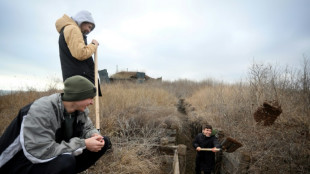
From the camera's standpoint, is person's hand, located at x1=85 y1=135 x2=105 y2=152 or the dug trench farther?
the dug trench

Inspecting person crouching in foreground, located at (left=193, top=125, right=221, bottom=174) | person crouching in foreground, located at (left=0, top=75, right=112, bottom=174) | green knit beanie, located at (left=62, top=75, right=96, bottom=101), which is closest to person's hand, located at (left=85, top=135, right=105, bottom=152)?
person crouching in foreground, located at (left=0, top=75, right=112, bottom=174)

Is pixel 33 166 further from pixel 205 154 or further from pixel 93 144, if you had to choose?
pixel 205 154

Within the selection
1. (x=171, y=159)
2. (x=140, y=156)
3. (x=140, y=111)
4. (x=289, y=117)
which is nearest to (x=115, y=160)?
(x=140, y=156)

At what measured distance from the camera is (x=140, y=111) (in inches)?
201

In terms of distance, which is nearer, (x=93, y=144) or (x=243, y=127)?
(x=93, y=144)

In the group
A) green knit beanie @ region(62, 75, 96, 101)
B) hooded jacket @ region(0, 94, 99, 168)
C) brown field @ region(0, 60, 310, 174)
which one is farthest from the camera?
brown field @ region(0, 60, 310, 174)

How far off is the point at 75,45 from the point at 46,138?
126 cm

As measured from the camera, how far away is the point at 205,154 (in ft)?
13.0

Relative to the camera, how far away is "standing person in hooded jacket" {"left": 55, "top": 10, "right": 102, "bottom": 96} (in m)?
2.31

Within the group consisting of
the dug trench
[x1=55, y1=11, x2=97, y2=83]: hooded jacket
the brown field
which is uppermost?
→ [x1=55, y1=11, x2=97, y2=83]: hooded jacket

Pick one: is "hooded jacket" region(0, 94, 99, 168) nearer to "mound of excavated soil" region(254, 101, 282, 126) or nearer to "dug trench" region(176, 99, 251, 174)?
"dug trench" region(176, 99, 251, 174)

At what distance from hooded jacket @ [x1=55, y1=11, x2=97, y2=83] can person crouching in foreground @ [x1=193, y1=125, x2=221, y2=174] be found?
272 cm

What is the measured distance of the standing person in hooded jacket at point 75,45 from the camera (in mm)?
2309

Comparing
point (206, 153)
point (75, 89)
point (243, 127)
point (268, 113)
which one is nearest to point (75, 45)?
point (75, 89)
